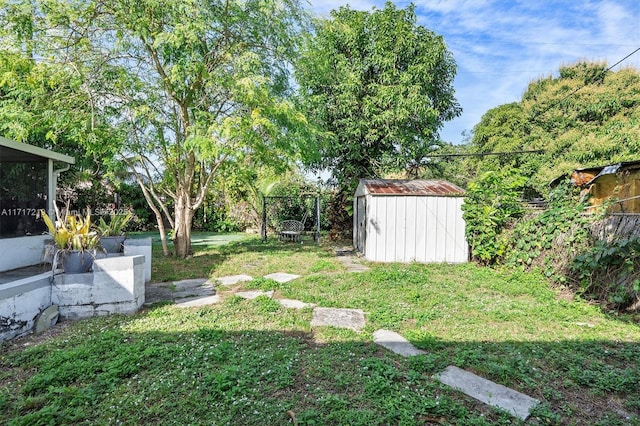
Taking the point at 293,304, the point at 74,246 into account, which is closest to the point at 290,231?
the point at 293,304

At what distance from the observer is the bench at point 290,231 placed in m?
11.4

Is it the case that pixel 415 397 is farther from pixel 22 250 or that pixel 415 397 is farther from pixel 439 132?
pixel 439 132

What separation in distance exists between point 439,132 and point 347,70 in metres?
3.64

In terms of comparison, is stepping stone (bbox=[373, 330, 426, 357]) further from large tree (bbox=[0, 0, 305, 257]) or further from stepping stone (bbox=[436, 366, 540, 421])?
large tree (bbox=[0, 0, 305, 257])

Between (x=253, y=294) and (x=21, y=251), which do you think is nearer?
(x=21, y=251)

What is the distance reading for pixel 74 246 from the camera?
3891 mm

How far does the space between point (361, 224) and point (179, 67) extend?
570cm

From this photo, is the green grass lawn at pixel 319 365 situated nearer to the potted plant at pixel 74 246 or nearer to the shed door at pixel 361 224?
the potted plant at pixel 74 246

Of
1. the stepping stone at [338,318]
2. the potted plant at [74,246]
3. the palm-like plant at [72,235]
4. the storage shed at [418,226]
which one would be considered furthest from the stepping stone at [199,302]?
the storage shed at [418,226]

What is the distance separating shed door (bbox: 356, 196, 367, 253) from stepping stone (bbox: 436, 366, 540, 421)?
5.76 metres

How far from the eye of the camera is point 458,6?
784cm

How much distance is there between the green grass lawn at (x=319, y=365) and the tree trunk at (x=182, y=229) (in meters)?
4.18

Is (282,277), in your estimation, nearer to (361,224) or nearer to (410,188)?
(361,224)

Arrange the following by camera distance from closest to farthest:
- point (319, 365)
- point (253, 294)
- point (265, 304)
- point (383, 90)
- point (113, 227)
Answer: point (319, 365) < point (265, 304) < point (113, 227) < point (253, 294) < point (383, 90)
